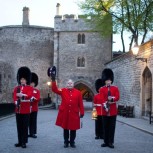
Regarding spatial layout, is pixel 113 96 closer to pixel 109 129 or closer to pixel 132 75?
pixel 109 129

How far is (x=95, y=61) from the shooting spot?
36.4 metres

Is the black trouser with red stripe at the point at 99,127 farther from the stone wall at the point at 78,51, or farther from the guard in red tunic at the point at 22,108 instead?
the stone wall at the point at 78,51

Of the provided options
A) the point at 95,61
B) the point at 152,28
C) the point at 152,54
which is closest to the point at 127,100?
the point at 152,54

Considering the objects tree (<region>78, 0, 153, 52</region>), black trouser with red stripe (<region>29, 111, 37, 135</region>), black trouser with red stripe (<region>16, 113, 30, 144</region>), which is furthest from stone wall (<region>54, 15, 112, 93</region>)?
black trouser with red stripe (<region>16, 113, 30, 144</region>)

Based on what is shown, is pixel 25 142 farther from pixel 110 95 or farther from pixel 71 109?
pixel 110 95

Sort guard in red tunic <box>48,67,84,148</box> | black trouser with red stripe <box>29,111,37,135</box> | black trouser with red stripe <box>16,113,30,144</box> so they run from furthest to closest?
black trouser with red stripe <box>29,111,37,135</box> < guard in red tunic <box>48,67,84,148</box> < black trouser with red stripe <box>16,113,30,144</box>

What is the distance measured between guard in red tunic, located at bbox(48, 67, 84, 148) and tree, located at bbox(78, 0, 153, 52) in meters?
19.9

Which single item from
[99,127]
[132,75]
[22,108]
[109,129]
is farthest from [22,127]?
[132,75]

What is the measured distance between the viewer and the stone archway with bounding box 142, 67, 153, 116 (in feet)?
63.0

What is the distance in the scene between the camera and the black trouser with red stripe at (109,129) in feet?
31.0

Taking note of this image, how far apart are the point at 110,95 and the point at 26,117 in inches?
85.2

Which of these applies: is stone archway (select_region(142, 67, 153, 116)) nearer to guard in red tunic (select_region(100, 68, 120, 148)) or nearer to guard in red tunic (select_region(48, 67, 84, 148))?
guard in red tunic (select_region(100, 68, 120, 148))

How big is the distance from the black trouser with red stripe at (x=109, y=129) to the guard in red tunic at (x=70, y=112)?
667mm

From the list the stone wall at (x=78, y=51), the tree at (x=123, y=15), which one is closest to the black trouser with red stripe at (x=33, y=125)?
the tree at (x=123, y=15)
